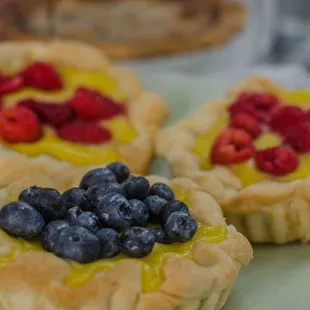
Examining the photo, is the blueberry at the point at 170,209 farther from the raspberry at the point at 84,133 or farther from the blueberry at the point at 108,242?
the raspberry at the point at 84,133

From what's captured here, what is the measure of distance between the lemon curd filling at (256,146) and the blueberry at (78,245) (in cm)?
71

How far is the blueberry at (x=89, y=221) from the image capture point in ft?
4.84

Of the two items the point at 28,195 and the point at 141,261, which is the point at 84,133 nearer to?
the point at 28,195

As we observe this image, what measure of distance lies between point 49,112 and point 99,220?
2.67 ft

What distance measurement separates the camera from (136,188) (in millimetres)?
1665

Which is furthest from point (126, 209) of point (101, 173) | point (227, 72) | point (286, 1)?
point (286, 1)

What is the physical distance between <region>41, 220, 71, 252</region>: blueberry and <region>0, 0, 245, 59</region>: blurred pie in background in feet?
6.77

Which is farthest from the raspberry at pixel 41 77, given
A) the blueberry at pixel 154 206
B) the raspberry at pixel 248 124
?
the blueberry at pixel 154 206

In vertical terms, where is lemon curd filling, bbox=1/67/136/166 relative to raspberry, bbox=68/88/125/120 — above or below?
below

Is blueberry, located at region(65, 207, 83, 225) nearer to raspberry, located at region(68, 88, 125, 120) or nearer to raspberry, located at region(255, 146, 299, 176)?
raspberry, located at region(255, 146, 299, 176)

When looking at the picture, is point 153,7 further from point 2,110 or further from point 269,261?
point 269,261

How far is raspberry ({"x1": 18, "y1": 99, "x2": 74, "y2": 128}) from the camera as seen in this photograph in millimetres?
2238

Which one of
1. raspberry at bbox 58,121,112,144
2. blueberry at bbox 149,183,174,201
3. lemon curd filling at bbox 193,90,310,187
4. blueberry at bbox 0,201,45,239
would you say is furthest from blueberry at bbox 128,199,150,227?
raspberry at bbox 58,121,112,144

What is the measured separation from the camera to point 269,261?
1.88m
